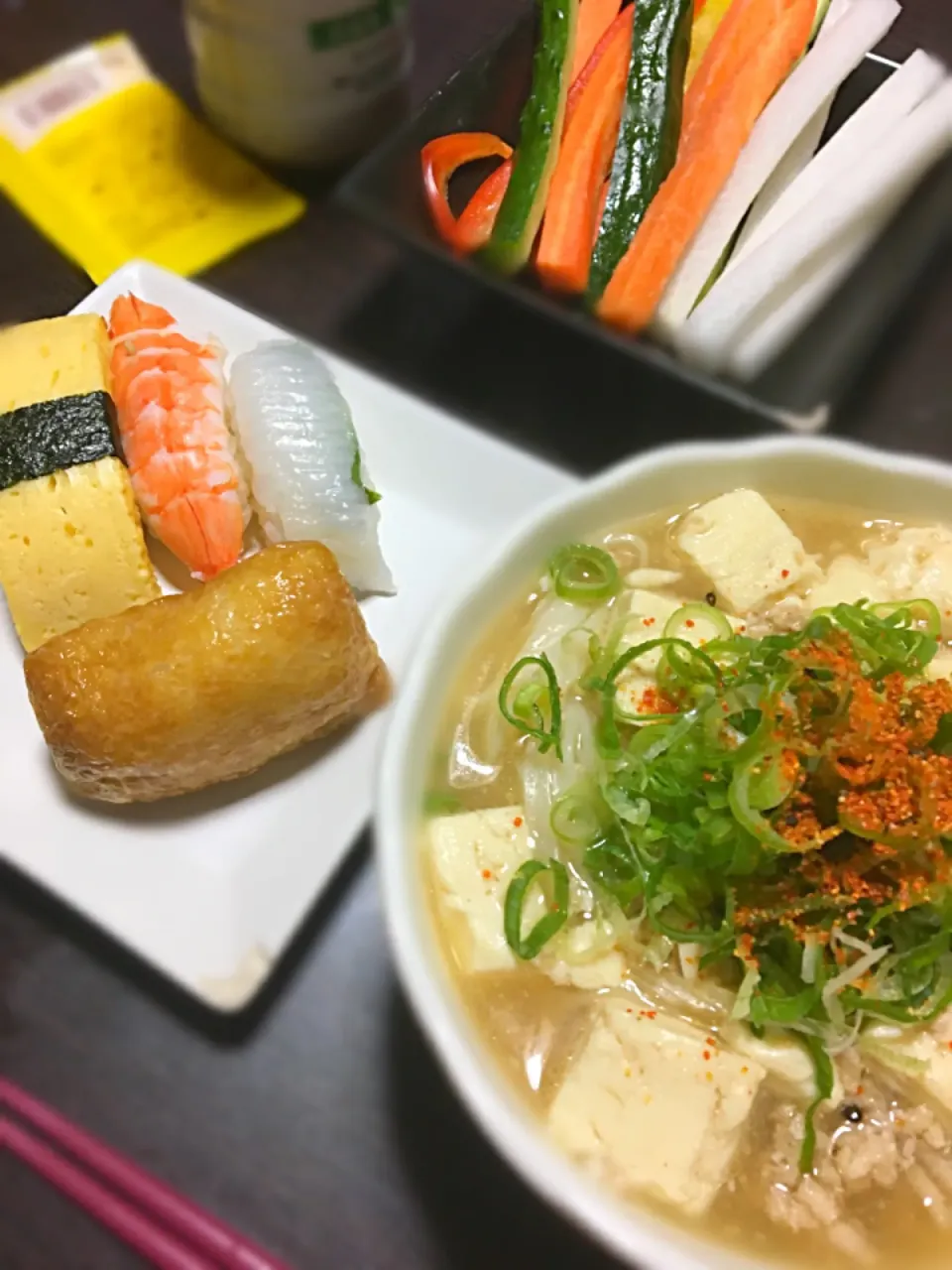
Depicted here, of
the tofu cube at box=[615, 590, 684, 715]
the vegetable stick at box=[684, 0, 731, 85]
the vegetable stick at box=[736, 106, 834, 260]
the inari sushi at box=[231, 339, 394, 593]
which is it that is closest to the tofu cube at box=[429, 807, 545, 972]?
the tofu cube at box=[615, 590, 684, 715]

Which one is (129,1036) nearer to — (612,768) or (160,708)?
(160,708)

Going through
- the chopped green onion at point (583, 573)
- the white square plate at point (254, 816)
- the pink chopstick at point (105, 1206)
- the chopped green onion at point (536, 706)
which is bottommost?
the pink chopstick at point (105, 1206)

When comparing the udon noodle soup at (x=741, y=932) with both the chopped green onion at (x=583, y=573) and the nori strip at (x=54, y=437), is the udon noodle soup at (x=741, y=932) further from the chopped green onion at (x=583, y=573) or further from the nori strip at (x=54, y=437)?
the nori strip at (x=54, y=437)

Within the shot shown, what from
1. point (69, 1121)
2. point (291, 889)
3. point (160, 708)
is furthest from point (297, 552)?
point (69, 1121)

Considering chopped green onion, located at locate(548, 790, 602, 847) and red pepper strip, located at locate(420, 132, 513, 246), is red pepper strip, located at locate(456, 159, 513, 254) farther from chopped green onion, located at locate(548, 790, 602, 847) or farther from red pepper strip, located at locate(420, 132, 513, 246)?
chopped green onion, located at locate(548, 790, 602, 847)

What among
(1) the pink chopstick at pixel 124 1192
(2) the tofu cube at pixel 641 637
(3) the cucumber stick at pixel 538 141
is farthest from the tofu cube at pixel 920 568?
(1) the pink chopstick at pixel 124 1192

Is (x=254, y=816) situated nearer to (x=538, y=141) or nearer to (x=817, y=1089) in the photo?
(x=817, y=1089)

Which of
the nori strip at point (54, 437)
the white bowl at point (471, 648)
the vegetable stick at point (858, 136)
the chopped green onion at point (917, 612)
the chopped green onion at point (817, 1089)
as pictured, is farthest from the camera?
the vegetable stick at point (858, 136)
